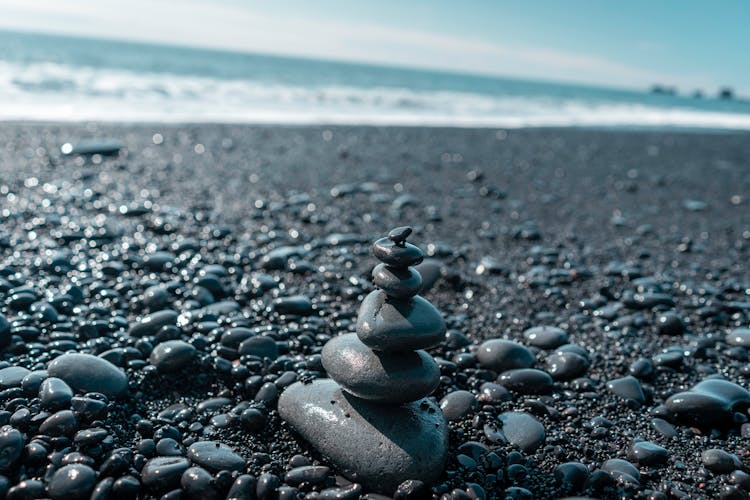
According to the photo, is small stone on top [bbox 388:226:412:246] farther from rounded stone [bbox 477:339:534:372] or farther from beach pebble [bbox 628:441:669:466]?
beach pebble [bbox 628:441:669:466]

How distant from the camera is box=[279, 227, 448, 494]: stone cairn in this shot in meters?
2.33

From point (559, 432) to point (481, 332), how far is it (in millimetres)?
1143

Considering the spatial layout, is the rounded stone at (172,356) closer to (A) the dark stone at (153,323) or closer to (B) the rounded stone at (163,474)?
(A) the dark stone at (153,323)

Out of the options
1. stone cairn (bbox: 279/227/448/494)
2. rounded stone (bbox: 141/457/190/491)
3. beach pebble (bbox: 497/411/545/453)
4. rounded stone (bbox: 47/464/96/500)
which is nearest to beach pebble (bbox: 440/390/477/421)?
beach pebble (bbox: 497/411/545/453)

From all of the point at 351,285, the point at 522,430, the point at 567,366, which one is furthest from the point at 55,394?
the point at 567,366

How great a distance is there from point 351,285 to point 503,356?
1.47m

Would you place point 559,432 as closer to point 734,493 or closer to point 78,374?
point 734,493

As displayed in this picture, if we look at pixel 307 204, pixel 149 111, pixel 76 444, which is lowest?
pixel 76 444

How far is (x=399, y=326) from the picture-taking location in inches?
94.4

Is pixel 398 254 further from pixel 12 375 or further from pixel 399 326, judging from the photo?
pixel 12 375

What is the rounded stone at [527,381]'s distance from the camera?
3.15 meters

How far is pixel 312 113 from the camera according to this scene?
1611 cm

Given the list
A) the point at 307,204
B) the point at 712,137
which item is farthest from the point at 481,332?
the point at 712,137

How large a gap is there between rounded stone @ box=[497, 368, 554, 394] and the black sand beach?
3cm
